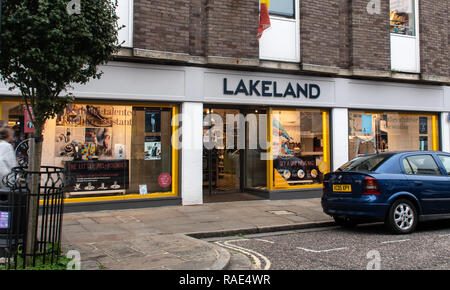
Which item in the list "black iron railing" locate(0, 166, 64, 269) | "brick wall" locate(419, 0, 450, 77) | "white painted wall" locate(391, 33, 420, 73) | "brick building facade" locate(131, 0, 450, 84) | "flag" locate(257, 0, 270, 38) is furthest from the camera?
"brick wall" locate(419, 0, 450, 77)

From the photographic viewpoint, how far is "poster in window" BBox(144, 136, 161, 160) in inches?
404

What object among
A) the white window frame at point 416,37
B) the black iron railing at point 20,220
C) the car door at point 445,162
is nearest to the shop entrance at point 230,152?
the car door at point 445,162

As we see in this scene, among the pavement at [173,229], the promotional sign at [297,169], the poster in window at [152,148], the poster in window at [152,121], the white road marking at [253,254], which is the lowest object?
the white road marking at [253,254]

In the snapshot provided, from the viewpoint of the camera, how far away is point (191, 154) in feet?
34.1

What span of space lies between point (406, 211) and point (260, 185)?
533cm

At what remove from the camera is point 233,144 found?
1266cm

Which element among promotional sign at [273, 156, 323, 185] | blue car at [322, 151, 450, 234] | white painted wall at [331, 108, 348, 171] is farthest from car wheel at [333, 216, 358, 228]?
white painted wall at [331, 108, 348, 171]

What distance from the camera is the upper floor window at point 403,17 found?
44.1 ft

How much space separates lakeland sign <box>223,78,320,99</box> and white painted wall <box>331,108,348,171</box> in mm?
966

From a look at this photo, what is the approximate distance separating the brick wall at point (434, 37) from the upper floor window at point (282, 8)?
17.1 ft

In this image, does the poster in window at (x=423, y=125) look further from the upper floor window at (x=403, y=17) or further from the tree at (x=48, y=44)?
the tree at (x=48, y=44)

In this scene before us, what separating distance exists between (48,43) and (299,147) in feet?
28.8

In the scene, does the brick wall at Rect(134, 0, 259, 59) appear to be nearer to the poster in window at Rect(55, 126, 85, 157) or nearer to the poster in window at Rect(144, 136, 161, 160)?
the poster in window at Rect(144, 136, 161, 160)

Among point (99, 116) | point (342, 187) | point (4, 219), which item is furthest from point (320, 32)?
point (4, 219)
